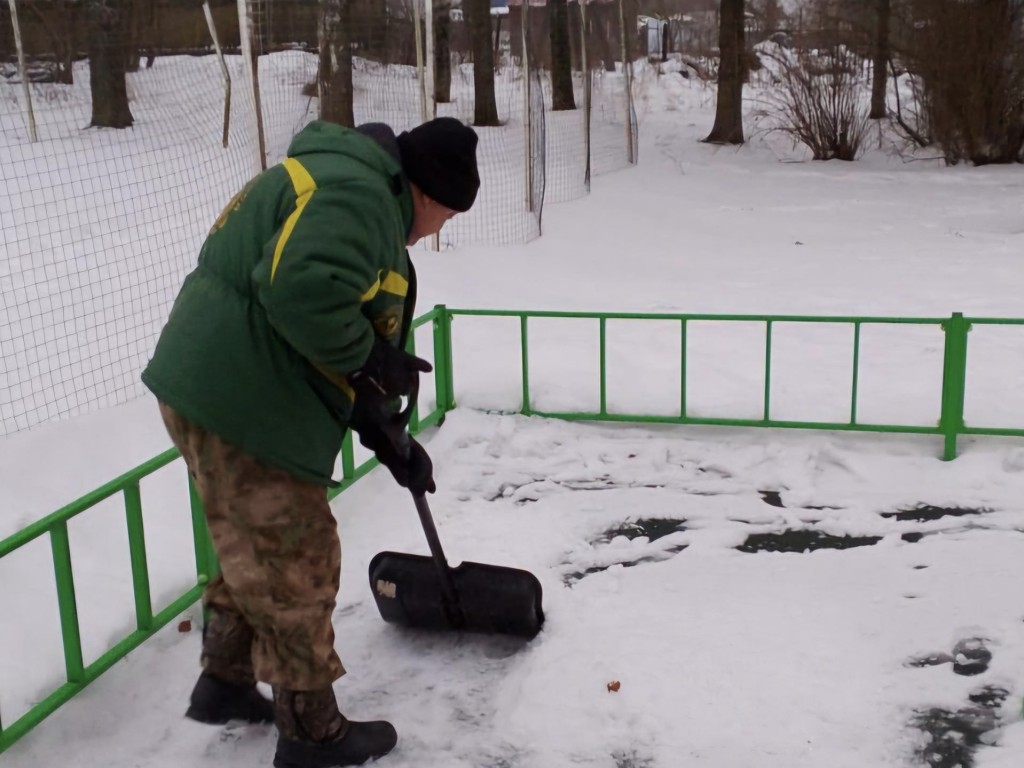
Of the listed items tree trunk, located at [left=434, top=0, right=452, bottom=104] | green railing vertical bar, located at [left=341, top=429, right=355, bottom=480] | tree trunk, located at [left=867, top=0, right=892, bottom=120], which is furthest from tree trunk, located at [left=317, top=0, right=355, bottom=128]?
tree trunk, located at [left=867, top=0, right=892, bottom=120]

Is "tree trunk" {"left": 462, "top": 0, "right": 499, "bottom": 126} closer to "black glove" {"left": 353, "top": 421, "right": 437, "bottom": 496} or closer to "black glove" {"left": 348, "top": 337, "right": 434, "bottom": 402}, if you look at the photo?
"black glove" {"left": 353, "top": 421, "right": 437, "bottom": 496}

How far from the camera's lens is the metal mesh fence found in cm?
656

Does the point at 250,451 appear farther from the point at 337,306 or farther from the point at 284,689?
the point at 284,689

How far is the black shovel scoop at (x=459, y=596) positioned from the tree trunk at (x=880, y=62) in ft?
49.8

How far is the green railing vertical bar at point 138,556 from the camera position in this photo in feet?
11.0

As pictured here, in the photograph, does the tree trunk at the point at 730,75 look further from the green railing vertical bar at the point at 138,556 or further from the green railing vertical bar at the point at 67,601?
the green railing vertical bar at the point at 67,601

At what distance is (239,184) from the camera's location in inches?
380

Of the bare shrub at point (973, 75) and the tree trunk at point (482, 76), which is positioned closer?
the bare shrub at point (973, 75)

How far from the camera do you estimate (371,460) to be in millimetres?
4980

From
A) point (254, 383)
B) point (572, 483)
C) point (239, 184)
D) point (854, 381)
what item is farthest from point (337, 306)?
point (239, 184)

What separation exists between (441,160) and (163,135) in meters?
9.86

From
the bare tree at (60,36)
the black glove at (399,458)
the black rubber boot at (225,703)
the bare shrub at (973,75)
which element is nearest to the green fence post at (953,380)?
the black glove at (399,458)

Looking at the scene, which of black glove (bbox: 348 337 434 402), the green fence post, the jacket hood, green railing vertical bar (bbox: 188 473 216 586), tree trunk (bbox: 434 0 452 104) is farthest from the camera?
tree trunk (bbox: 434 0 452 104)

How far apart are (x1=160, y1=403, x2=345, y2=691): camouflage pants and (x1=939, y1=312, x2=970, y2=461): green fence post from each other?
3.22m
